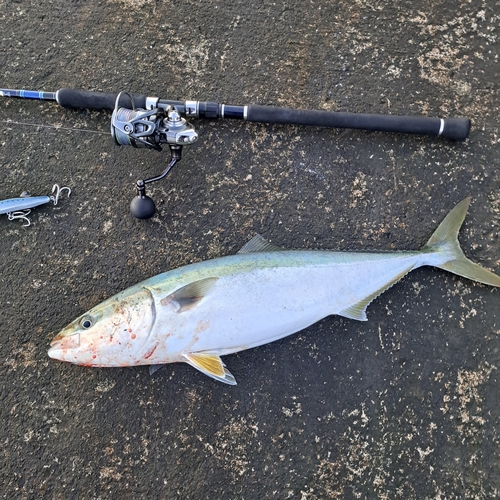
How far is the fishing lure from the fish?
72 cm

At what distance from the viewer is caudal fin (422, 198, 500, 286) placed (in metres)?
2.12

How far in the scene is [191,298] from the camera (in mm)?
1956

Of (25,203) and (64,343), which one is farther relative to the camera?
(25,203)

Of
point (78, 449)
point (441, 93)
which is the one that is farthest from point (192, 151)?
point (78, 449)

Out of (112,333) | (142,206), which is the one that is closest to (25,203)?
(142,206)

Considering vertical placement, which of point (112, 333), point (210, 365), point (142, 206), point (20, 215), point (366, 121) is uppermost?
point (366, 121)

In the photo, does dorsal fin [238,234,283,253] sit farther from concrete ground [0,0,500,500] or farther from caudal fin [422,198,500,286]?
caudal fin [422,198,500,286]

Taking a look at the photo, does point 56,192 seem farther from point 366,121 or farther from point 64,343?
point 366,121

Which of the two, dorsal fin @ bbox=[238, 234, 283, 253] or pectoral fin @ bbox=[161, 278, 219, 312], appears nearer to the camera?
pectoral fin @ bbox=[161, 278, 219, 312]

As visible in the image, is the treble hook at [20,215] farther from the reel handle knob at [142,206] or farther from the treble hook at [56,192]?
the reel handle knob at [142,206]

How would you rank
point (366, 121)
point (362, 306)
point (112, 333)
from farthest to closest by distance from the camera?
1. point (366, 121)
2. point (362, 306)
3. point (112, 333)

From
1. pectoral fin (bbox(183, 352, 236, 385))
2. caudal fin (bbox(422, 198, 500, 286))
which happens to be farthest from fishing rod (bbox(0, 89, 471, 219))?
pectoral fin (bbox(183, 352, 236, 385))

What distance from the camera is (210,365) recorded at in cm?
196

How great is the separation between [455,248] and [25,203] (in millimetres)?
2352
